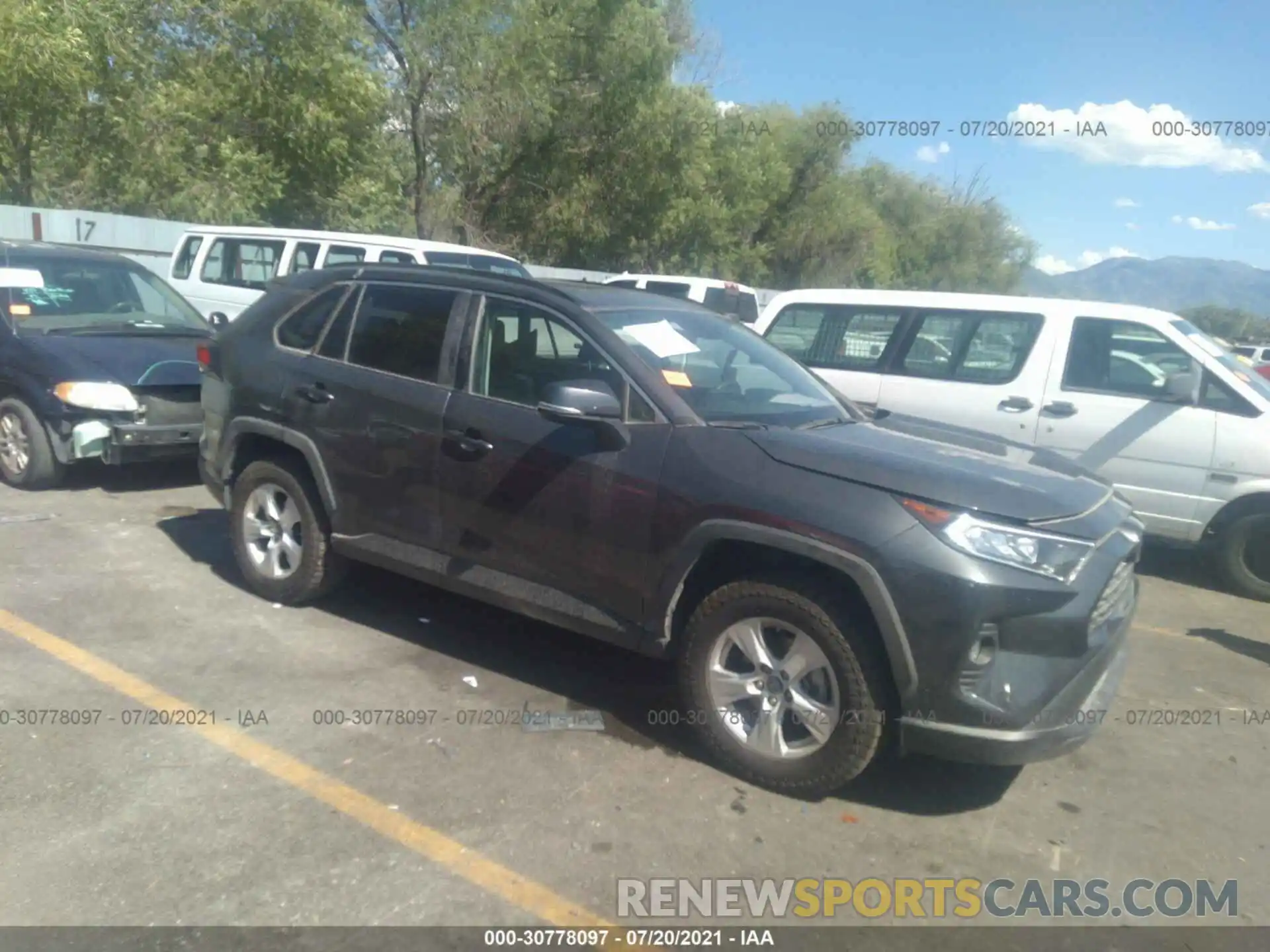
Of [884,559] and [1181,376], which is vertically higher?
[1181,376]

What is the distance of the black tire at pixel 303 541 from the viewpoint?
18.0 ft

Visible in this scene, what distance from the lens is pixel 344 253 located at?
11219 mm

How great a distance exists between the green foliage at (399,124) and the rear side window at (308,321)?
1691 centimetres

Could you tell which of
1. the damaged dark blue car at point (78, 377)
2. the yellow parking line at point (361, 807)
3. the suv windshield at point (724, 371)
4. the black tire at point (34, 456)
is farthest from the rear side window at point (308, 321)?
the black tire at point (34, 456)

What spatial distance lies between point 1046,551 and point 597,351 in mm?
1951

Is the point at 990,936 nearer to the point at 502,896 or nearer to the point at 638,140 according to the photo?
the point at 502,896

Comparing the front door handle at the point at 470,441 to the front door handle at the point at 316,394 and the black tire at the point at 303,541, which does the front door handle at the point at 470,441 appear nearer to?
the front door handle at the point at 316,394

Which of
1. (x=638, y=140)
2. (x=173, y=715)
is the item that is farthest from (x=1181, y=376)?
(x=638, y=140)

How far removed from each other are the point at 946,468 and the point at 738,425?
82 cm

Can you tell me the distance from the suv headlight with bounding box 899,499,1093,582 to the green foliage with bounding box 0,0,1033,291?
2034cm

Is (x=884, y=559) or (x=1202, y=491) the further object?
(x=1202, y=491)

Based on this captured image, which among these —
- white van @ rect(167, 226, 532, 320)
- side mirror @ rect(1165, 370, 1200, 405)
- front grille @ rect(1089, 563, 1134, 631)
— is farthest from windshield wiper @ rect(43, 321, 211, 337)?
side mirror @ rect(1165, 370, 1200, 405)

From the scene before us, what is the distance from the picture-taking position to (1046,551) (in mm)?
3721

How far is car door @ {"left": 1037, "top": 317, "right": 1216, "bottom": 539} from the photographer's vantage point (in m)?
7.31
